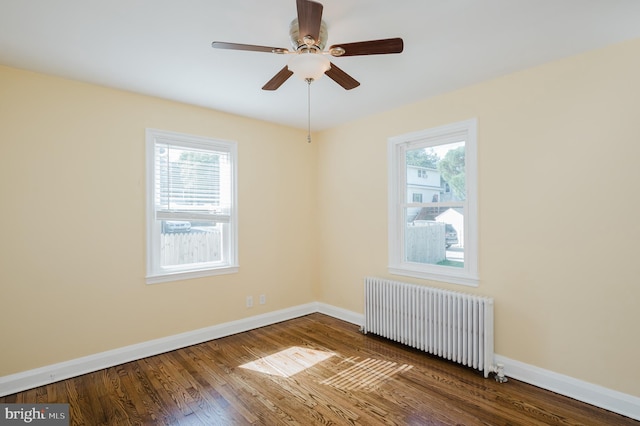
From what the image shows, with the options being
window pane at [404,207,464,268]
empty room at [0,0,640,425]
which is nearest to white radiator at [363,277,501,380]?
empty room at [0,0,640,425]

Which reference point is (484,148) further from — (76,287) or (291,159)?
(76,287)

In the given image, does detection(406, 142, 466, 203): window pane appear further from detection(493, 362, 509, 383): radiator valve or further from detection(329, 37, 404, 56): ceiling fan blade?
detection(329, 37, 404, 56): ceiling fan blade

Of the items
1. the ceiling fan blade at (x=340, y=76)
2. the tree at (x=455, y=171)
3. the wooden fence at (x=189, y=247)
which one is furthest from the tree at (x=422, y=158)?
the wooden fence at (x=189, y=247)

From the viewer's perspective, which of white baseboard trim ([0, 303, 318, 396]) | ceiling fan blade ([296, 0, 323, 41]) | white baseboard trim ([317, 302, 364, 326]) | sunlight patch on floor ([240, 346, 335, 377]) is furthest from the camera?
white baseboard trim ([317, 302, 364, 326])

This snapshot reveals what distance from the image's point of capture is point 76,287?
2912 mm

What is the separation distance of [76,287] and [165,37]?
7.45ft

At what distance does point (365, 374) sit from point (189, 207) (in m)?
2.48

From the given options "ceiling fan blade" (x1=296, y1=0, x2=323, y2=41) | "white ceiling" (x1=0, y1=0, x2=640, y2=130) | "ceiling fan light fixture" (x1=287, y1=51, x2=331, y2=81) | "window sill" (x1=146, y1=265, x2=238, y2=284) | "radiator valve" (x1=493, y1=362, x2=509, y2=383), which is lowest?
"radiator valve" (x1=493, y1=362, x2=509, y2=383)

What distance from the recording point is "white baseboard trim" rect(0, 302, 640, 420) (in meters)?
2.34

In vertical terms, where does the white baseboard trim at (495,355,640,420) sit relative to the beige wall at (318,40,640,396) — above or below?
below

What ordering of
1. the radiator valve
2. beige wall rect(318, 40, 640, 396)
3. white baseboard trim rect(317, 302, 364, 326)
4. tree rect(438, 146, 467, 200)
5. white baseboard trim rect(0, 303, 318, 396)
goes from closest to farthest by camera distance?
beige wall rect(318, 40, 640, 396), white baseboard trim rect(0, 303, 318, 396), the radiator valve, tree rect(438, 146, 467, 200), white baseboard trim rect(317, 302, 364, 326)

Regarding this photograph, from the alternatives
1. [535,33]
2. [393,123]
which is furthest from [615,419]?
[393,123]

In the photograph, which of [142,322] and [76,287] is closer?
[76,287]
